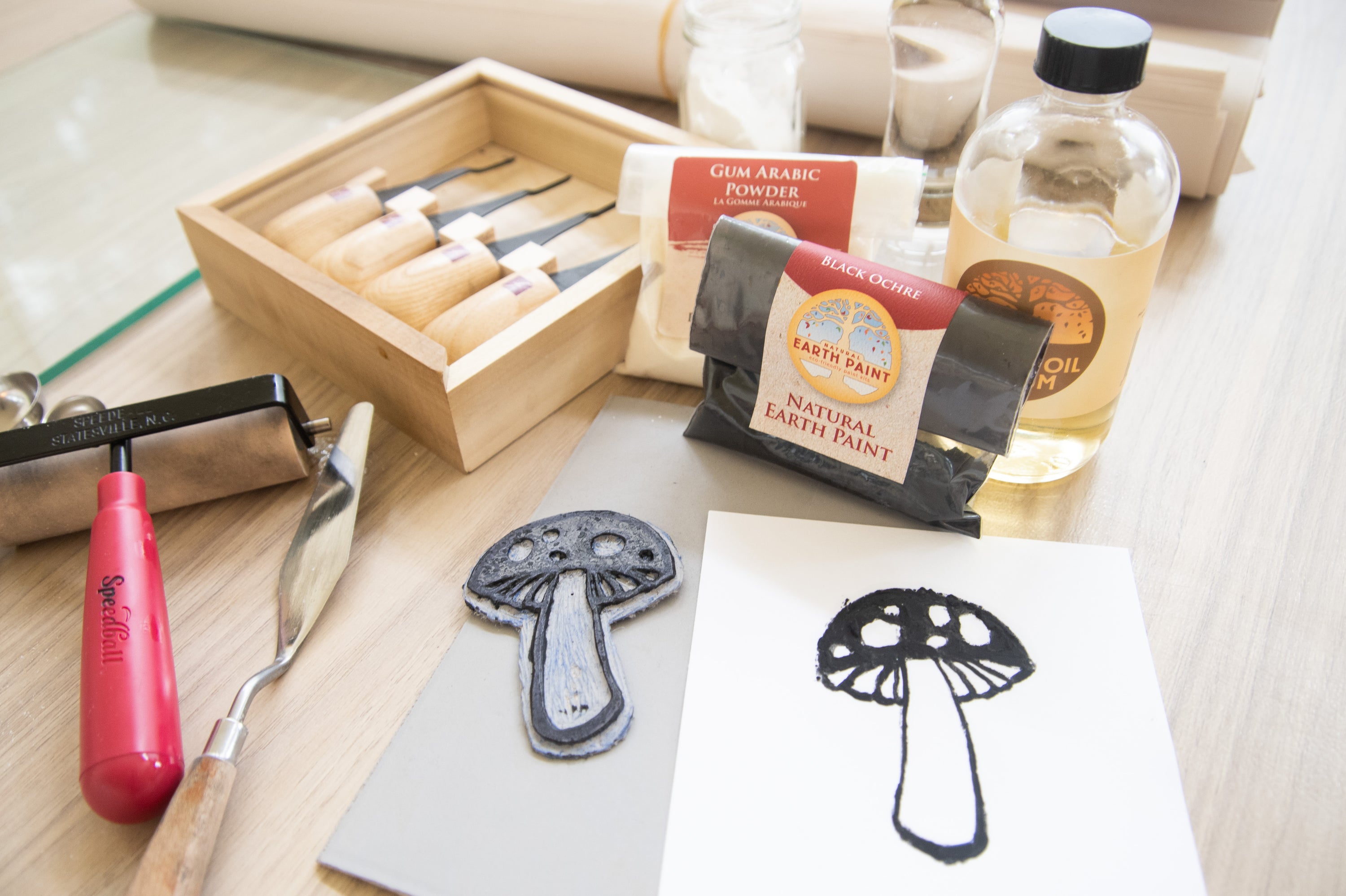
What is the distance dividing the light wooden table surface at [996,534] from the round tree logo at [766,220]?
0.37ft

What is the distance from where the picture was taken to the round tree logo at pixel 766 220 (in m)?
0.51

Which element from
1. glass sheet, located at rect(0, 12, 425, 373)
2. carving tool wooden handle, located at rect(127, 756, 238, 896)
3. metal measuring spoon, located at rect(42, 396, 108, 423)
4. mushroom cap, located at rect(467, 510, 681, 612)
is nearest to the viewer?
carving tool wooden handle, located at rect(127, 756, 238, 896)

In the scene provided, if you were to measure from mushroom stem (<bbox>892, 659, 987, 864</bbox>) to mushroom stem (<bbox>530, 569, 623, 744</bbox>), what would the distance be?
0.41 feet

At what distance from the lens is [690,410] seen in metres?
0.55

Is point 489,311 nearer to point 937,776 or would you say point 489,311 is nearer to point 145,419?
point 145,419

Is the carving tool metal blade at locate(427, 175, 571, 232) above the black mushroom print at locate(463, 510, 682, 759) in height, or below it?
above

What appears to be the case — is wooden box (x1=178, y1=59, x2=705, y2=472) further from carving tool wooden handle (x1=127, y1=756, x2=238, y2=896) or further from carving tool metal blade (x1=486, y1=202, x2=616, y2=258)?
carving tool wooden handle (x1=127, y1=756, x2=238, y2=896)

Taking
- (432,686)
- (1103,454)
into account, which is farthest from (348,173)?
(1103,454)

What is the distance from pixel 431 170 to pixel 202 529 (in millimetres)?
351

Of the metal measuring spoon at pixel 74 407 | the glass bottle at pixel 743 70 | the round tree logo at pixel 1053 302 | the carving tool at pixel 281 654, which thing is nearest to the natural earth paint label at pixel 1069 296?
the round tree logo at pixel 1053 302

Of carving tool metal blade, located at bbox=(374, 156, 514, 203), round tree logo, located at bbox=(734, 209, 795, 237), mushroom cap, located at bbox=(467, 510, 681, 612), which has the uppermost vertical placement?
round tree logo, located at bbox=(734, 209, 795, 237)

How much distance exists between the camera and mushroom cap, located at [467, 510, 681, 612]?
0.44m

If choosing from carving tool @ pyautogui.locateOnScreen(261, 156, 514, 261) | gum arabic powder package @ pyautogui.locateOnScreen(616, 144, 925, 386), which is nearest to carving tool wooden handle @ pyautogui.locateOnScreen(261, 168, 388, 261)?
carving tool @ pyautogui.locateOnScreen(261, 156, 514, 261)

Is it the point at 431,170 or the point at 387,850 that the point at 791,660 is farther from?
the point at 431,170
